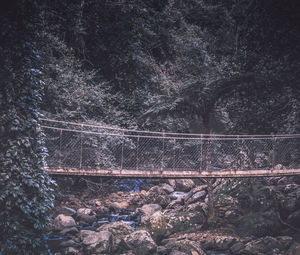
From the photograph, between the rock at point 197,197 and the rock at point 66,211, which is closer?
the rock at point 66,211

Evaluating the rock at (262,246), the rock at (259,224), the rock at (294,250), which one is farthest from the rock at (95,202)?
the rock at (294,250)

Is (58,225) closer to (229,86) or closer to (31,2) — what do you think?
(31,2)

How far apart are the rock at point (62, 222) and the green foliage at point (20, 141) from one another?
12.0 ft

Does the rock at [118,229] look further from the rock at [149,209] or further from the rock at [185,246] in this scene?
the rock at [149,209]

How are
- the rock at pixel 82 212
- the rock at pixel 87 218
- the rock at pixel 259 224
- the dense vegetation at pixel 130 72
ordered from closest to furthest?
the dense vegetation at pixel 130 72 → the rock at pixel 259 224 → the rock at pixel 87 218 → the rock at pixel 82 212

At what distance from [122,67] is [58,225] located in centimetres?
604

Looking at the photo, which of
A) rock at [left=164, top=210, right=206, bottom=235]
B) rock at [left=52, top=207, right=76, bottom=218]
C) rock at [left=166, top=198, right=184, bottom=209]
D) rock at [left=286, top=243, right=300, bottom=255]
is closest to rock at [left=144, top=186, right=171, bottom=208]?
rock at [left=166, top=198, right=184, bottom=209]

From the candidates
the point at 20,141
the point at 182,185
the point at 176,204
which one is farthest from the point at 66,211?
the point at 182,185

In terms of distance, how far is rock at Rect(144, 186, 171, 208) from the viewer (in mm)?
10875

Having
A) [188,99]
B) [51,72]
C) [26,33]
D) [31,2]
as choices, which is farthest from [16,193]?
[188,99]

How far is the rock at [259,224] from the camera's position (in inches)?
315

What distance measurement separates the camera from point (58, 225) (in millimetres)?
8328

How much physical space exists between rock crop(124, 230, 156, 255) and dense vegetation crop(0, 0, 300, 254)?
7.95ft

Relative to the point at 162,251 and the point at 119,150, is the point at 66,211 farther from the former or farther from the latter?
the point at 162,251
